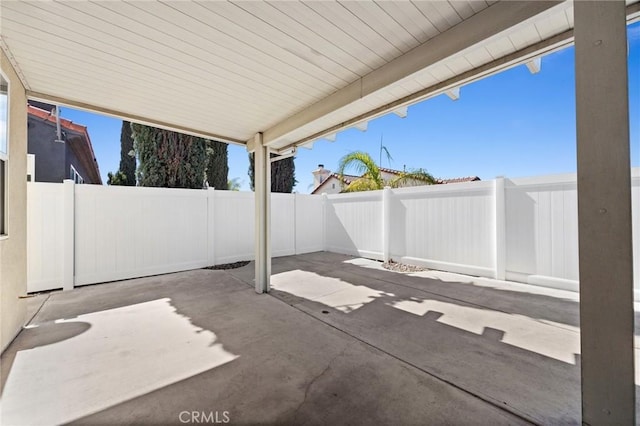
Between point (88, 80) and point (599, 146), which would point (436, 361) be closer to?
point (599, 146)

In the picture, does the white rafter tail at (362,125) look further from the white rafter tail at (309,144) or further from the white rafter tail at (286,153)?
the white rafter tail at (286,153)

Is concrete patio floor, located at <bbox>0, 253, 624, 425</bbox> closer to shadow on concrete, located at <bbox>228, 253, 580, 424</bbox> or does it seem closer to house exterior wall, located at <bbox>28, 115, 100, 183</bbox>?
shadow on concrete, located at <bbox>228, 253, 580, 424</bbox>

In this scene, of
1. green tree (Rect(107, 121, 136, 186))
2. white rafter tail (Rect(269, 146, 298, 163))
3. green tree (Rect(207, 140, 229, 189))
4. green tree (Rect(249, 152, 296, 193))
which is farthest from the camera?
green tree (Rect(107, 121, 136, 186))

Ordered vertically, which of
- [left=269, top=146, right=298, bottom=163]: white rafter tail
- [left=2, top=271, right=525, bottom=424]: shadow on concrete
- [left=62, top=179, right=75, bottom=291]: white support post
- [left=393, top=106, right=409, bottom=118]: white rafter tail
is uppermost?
[left=393, top=106, right=409, bottom=118]: white rafter tail

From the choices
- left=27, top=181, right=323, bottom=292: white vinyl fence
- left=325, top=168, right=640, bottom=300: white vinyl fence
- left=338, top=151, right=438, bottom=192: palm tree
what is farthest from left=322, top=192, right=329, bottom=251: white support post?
left=27, top=181, right=323, bottom=292: white vinyl fence

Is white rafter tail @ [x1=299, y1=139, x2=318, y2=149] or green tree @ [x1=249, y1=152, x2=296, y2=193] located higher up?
green tree @ [x1=249, y1=152, x2=296, y2=193]

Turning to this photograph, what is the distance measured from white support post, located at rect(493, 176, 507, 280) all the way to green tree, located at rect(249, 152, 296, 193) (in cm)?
935

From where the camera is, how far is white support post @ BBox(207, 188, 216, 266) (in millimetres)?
6668

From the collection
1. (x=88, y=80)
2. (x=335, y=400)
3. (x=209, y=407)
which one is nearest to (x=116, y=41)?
(x=88, y=80)

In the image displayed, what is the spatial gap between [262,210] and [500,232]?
4.52 meters

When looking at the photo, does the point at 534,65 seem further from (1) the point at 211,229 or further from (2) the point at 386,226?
(1) the point at 211,229

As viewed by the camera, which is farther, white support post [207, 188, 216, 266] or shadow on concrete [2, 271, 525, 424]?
white support post [207, 188, 216, 266]

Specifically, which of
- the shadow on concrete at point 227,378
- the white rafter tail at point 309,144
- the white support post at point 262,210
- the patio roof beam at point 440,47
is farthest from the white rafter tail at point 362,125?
the shadow on concrete at point 227,378

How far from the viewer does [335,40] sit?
2.24 meters
